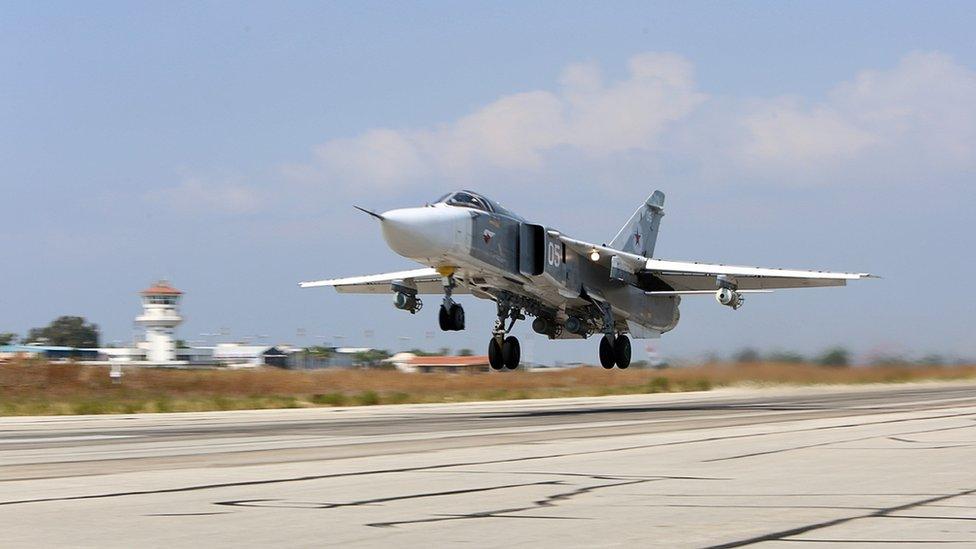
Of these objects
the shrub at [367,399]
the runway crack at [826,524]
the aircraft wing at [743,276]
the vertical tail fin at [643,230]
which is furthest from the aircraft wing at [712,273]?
the runway crack at [826,524]

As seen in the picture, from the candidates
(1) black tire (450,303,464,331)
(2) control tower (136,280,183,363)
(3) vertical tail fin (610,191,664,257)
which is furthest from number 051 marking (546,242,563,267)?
(2) control tower (136,280,183,363)

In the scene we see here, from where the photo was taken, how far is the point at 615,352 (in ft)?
110

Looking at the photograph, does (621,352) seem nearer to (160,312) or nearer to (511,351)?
(511,351)

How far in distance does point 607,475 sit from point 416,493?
8.05 feet

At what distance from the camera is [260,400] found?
35.8 m

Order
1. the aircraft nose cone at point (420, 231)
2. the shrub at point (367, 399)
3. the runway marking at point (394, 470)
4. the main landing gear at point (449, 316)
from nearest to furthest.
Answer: the runway marking at point (394, 470) < the aircraft nose cone at point (420, 231) < the main landing gear at point (449, 316) < the shrub at point (367, 399)

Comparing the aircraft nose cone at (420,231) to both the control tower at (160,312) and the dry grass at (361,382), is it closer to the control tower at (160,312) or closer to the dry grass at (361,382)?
the dry grass at (361,382)

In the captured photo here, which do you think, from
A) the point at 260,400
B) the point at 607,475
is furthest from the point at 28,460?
the point at 260,400

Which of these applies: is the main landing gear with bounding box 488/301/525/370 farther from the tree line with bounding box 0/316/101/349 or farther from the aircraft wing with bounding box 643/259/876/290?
the tree line with bounding box 0/316/101/349

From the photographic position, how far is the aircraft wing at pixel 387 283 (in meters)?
34.3

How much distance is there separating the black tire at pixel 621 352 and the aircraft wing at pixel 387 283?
4864 mm

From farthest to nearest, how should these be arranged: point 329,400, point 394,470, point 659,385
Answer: point 659,385
point 329,400
point 394,470

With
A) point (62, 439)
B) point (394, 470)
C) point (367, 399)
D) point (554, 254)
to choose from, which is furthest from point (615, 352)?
point (394, 470)

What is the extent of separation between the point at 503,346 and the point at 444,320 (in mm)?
4051
